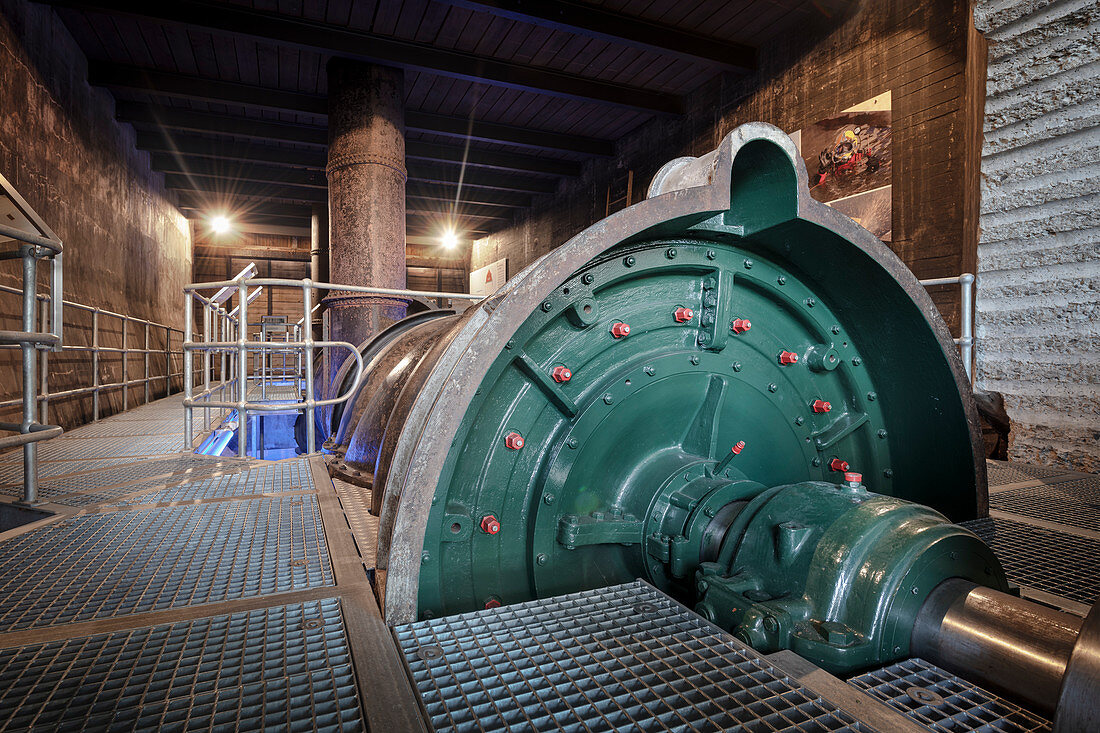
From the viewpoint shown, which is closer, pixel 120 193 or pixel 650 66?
pixel 650 66

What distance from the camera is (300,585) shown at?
161cm

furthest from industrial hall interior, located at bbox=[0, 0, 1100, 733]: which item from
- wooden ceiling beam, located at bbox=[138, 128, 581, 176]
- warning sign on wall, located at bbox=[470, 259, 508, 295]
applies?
warning sign on wall, located at bbox=[470, 259, 508, 295]

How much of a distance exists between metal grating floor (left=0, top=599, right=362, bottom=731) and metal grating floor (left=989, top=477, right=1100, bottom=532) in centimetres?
279

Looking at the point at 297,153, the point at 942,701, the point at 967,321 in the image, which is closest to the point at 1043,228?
the point at 967,321

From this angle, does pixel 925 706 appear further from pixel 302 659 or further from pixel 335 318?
pixel 335 318

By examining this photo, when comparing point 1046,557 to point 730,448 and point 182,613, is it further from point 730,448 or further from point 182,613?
point 182,613

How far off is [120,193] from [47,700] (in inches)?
382

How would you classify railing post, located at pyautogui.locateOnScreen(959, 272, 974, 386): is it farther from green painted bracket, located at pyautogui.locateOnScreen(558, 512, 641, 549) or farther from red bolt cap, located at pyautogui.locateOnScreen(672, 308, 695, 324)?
green painted bracket, located at pyautogui.locateOnScreen(558, 512, 641, 549)

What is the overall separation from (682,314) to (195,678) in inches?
58.8

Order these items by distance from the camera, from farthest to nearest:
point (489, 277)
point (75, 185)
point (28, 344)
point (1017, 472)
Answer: point (489, 277), point (75, 185), point (1017, 472), point (28, 344)

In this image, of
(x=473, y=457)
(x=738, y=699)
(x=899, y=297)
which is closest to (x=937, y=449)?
(x=899, y=297)

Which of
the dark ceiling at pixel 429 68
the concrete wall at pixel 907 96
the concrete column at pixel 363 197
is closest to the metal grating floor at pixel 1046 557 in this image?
the concrete wall at pixel 907 96

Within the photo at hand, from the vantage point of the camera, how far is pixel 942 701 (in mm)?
1053

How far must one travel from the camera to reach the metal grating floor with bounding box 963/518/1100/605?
167cm
